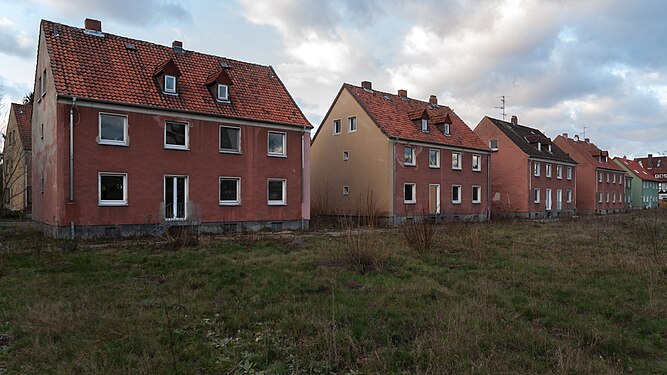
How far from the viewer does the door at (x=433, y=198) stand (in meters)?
30.3

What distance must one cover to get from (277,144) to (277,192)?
2430 mm

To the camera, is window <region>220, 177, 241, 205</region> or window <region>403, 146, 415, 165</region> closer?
window <region>220, 177, 241, 205</region>

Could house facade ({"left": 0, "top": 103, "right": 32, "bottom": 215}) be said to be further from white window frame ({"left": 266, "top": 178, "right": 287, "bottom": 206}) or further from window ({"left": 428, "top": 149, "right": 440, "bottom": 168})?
window ({"left": 428, "top": 149, "right": 440, "bottom": 168})

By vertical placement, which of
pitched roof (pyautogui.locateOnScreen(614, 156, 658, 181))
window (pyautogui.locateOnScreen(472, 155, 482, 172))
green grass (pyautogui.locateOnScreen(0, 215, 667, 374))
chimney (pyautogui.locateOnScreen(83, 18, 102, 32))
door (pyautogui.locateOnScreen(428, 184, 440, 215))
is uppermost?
chimney (pyautogui.locateOnScreen(83, 18, 102, 32))

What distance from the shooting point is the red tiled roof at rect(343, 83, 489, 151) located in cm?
2905

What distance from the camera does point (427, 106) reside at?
3550 centimetres

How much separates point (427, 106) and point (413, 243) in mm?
23995

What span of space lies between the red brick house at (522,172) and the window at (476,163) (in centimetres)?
528

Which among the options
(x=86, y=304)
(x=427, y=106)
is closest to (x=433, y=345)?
(x=86, y=304)

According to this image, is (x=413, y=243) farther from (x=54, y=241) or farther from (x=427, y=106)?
(x=427, y=106)

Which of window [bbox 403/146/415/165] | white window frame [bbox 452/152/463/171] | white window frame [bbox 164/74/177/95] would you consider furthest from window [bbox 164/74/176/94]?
white window frame [bbox 452/152/463/171]

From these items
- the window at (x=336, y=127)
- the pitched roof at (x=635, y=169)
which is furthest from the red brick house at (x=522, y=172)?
the pitched roof at (x=635, y=169)

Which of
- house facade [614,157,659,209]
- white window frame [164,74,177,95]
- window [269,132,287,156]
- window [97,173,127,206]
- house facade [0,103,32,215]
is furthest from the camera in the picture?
house facade [614,157,659,209]

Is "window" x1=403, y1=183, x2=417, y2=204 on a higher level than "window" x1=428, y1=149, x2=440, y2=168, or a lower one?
lower
